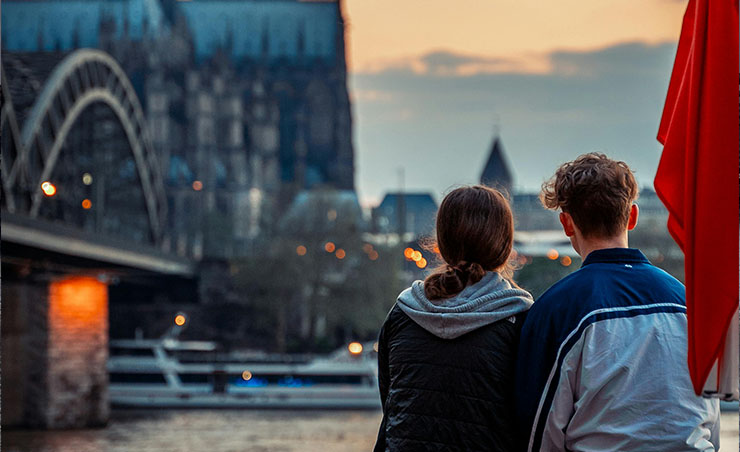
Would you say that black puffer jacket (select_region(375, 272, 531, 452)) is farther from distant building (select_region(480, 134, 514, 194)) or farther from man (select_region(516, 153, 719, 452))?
distant building (select_region(480, 134, 514, 194))

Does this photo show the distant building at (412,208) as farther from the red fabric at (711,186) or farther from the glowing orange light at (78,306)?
the red fabric at (711,186)

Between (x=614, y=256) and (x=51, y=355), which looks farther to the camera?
(x=51, y=355)

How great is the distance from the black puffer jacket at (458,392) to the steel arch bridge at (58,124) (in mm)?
17662

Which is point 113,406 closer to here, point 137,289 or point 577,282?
point 137,289

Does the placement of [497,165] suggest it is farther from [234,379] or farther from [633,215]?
[633,215]

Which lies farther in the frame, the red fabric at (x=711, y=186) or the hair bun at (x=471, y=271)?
the hair bun at (x=471, y=271)

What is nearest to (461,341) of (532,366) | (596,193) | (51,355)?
(532,366)

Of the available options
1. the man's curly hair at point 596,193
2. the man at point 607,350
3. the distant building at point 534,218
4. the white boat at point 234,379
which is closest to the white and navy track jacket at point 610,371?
the man at point 607,350

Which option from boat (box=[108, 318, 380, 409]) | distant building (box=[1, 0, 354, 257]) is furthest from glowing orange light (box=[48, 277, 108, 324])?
distant building (box=[1, 0, 354, 257])

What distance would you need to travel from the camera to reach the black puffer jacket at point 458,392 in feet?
9.90

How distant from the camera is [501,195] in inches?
124

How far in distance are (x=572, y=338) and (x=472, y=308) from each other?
294 millimetres

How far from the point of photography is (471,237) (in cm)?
311

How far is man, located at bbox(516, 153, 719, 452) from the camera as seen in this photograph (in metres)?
2.85
